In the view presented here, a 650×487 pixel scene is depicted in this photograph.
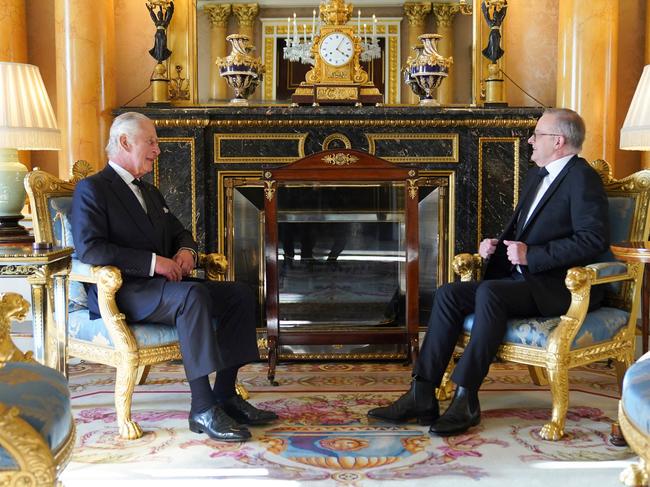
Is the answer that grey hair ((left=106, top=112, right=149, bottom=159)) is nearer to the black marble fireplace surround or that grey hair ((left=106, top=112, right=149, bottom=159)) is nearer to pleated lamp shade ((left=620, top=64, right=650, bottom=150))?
the black marble fireplace surround

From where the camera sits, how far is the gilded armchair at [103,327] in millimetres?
3318

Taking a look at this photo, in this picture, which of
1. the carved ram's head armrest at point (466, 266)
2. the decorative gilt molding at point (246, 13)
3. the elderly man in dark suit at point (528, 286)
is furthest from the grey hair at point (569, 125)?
the decorative gilt molding at point (246, 13)

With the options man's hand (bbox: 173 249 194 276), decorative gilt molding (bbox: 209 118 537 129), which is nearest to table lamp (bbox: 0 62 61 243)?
man's hand (bbox: 173 249 194 276)

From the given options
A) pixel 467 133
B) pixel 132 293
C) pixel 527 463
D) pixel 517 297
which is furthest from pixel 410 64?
pixel 527 463

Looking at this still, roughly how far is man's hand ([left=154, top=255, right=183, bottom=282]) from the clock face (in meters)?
2.06

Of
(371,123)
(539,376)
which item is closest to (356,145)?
(371,123)

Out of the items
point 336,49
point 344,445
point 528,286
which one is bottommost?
point 344,445

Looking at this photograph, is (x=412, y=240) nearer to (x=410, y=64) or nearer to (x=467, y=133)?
(x=467, y=133)

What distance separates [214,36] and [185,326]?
8.45 ft

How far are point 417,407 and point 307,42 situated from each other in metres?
2.62

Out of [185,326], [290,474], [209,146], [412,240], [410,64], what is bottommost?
[290,474]

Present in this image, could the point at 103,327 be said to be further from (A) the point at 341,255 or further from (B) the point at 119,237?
(A) the point at 341,255

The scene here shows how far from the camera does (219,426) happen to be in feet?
10.7

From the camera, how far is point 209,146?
16.3 feet
